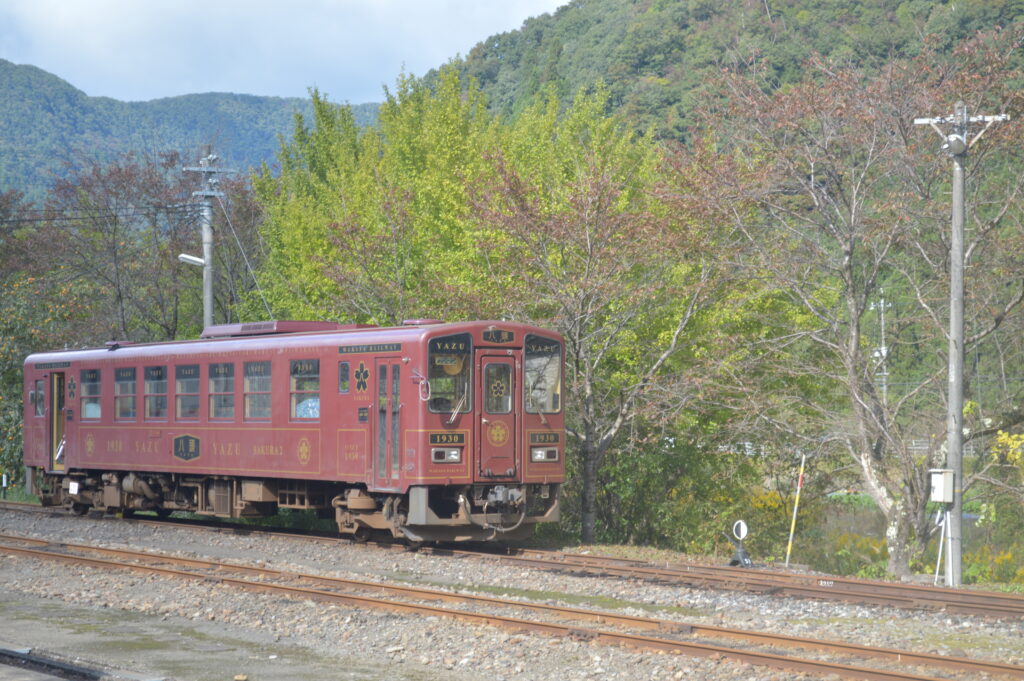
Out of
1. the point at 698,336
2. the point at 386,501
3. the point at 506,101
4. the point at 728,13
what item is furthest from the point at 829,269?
the point at 506,101

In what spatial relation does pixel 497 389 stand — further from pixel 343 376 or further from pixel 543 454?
pixel 343 376

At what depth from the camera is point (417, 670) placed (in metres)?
9.06

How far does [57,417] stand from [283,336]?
26.0ft

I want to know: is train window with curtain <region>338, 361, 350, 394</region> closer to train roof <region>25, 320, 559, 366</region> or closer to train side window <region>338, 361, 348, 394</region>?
train side window <region>338, 361, 348, 394</region>

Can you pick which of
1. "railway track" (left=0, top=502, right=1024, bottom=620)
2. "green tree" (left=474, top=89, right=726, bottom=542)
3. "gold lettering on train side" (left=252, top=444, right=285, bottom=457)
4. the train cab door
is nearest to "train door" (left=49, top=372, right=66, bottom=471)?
the train cab door

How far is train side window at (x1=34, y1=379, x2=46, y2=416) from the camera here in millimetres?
24172

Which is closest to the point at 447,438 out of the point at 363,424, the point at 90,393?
the point at 363,424

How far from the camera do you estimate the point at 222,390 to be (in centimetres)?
1922

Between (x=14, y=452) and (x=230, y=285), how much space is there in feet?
31.5

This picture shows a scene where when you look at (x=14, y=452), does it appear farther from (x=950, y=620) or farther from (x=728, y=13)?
(x=728, y=13)

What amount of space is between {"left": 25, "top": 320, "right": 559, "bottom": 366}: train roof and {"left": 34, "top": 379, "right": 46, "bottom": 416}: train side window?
4.21ft

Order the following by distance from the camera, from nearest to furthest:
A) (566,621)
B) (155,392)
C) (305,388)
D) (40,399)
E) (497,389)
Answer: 1. (566,621)
2. (497,389)
3. (305,388)
4. (155,392)
5. (40,399)

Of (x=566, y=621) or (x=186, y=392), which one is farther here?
(x=186, y=392)

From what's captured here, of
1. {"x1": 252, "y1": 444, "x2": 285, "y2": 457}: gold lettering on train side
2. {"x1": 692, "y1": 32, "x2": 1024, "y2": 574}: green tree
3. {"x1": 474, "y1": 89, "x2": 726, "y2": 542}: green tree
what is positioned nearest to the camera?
{"x1": 252, "y1": 444, "x2": 285, "y2": 457}: gold lettering on train side
